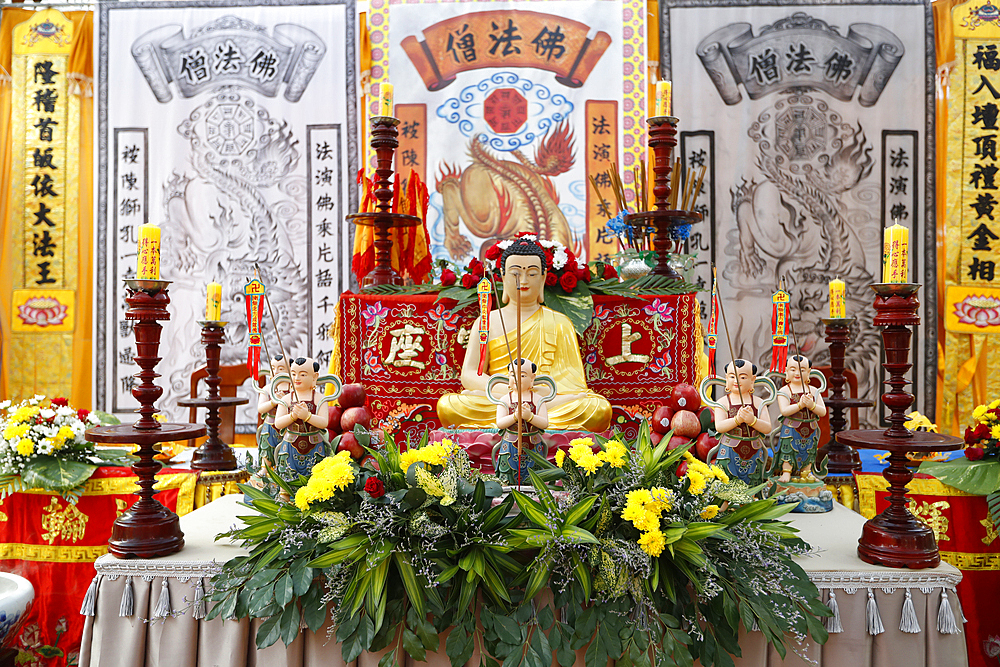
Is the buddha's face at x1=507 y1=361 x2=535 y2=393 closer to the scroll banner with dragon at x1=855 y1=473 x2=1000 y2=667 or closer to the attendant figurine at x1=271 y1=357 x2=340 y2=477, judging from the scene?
the attendant figurine at x1=271 y1=357 x2=340 y2=477

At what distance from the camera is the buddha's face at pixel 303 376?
7.59 ft

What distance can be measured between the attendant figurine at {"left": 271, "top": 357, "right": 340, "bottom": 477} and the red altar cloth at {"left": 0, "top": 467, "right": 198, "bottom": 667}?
959mm

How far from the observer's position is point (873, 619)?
5.90 feet

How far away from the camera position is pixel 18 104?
4.57m

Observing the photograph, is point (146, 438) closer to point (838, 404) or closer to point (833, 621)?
point (833, 621)

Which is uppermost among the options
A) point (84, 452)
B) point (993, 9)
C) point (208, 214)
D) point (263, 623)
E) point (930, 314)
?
point (993, 9)

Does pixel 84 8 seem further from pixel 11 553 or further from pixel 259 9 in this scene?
pixel 11 553

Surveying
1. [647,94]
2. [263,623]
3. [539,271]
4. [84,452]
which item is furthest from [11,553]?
[647,94]

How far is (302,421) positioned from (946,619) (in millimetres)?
1872

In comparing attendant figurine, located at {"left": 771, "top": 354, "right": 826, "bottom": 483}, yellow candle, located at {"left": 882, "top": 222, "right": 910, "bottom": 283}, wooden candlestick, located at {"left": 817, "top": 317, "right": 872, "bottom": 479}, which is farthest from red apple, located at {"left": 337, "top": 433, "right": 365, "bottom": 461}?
wooden candlestick, located at {"left": 817, "top": 317, "right": 872, "bottom": 479}

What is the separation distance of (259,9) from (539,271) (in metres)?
3.11

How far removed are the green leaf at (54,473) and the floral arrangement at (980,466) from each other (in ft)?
10.2

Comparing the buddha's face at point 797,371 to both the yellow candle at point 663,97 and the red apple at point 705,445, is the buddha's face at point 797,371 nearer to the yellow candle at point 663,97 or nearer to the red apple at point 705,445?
the red apple at point 705,445

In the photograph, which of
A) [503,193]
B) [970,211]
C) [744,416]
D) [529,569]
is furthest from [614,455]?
[970,211]
